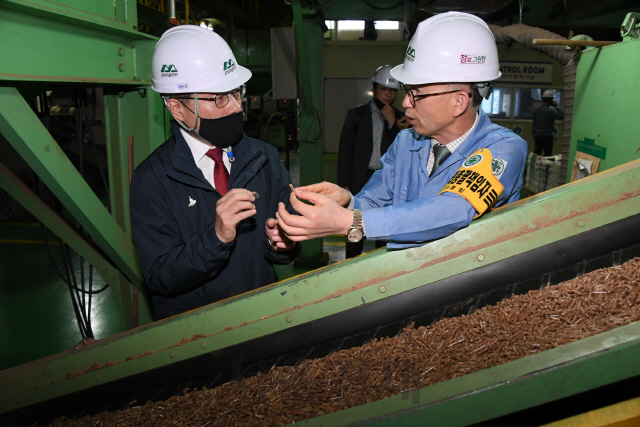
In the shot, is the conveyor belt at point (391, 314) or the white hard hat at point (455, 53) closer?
the conveyor belt at point (391, 314)

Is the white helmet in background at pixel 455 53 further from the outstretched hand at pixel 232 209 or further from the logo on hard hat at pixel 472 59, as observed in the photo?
the outstretched hand at pixel 232 209

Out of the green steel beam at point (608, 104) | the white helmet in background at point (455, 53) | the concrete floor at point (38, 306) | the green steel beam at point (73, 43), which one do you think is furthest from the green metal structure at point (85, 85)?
the green steel beam at point (608, 104)

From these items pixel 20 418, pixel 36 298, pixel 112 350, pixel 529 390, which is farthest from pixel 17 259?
pixel 529 390

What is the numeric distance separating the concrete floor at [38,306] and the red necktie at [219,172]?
149 centimetres

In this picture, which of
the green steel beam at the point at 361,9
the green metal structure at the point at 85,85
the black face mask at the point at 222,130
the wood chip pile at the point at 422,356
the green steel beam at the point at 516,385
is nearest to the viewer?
the green steel beam at the point at 516,385

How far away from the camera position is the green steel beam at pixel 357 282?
3.94ft

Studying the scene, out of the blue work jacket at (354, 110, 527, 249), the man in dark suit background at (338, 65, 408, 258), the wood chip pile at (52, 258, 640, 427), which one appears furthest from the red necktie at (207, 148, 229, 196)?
the man in dark suit background at (338, 65, 408, 258)

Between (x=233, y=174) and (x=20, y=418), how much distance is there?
4.26 feet

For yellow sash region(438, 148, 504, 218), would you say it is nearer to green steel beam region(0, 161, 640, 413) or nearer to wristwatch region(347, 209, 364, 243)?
green steel beam region(0, 161, 640, 413)

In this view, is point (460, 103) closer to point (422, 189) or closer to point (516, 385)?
point (422, 189)

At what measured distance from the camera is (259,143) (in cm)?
204

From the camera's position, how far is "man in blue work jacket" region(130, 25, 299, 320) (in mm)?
1675

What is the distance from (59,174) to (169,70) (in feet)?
2.09

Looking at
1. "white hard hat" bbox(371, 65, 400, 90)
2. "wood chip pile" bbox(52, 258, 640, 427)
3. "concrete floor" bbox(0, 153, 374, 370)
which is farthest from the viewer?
"white hard hat" bbox(371, 65, 400, 90)
